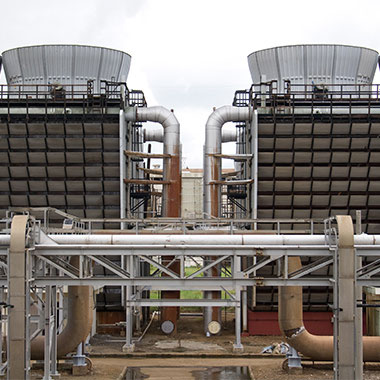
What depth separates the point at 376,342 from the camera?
104 feet

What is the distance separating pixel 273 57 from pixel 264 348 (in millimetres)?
19193

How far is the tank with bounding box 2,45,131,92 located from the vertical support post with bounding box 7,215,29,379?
24.0 meters

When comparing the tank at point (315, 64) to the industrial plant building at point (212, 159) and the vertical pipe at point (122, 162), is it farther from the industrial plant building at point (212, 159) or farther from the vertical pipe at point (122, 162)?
the vertical pipe at point (122, 162)

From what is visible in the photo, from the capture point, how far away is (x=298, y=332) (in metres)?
30.4

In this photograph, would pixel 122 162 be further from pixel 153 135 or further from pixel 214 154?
pixel 153 135

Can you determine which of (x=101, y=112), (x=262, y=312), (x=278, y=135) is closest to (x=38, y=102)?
(x=101, y=112)

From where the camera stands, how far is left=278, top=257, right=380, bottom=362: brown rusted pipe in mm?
29891

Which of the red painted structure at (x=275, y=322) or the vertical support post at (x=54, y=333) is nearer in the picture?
the vertical support post at (x=54, y=333)

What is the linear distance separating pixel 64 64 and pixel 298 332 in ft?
80.5

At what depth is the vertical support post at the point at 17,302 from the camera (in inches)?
859

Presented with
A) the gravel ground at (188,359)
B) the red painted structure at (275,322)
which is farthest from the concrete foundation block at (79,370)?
the red painted structure at (275,322)

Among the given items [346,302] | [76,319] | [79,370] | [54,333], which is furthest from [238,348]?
[346,302]

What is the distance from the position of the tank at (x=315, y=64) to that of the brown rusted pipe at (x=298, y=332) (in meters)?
18.3

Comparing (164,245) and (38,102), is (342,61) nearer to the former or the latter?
(38,102)
